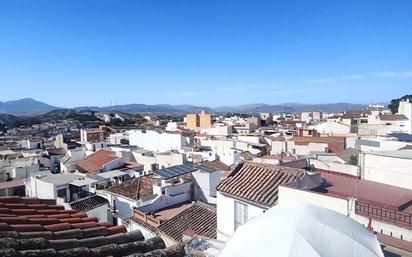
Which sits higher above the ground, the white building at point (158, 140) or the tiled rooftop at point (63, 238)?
the tiled rooftop at point (63, 238)

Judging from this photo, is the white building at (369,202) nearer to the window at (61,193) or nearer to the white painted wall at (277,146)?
the window at (61,193)

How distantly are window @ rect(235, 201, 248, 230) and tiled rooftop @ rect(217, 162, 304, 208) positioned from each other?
381 mm

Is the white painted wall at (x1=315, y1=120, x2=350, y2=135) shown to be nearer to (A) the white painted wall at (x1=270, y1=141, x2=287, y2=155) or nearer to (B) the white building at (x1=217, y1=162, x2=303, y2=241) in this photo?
(A) the white painted wall at (x1=270, y1=141, x2=287, y2=155)

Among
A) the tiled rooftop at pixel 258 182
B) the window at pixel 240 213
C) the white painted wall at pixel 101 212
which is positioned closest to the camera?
the tiled rooftop at pixel 258 182

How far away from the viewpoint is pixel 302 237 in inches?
162

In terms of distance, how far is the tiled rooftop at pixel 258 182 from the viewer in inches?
463

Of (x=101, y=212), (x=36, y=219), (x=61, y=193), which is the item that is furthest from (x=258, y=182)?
(x=61, y=193)

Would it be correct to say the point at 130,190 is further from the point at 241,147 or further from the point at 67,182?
the point at 241,147

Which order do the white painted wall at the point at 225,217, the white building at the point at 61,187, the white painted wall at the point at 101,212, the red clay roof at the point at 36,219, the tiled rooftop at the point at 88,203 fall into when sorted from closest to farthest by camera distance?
the red clay roof at the point at 36,219 < the white painted wall at the point at 225,217 < the tiled rooftop at the point at 88,203 < the white painted wall at the point at 101,212 < the white building at the point at 61,187

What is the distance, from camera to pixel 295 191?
1088 centimetres

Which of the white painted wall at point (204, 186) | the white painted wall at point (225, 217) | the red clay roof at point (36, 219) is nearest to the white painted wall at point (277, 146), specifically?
the white painted wall at point (204, 186)

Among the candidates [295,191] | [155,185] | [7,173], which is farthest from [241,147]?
[295,191]

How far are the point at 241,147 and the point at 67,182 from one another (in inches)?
918

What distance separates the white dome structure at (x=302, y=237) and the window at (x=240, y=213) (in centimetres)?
748
